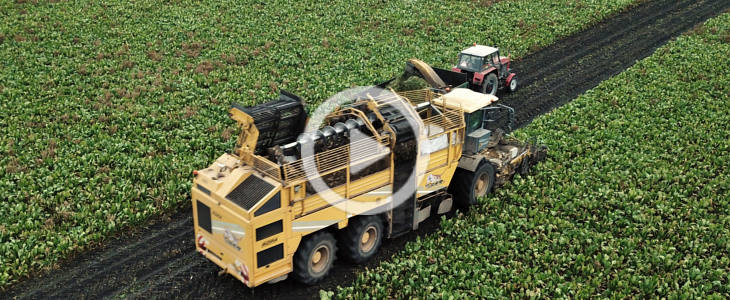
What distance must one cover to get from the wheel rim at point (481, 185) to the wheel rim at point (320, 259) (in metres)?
4.90

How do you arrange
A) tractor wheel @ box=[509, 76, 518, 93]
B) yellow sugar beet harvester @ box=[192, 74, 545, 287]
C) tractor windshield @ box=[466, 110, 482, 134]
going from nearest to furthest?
yellow sugar beet harvester @ box=[192, 74, 545, 287]
tractor windshield @ box=[466, 110, 482, 134]
tractor wheel @ box=[509, 76, 518, 93]

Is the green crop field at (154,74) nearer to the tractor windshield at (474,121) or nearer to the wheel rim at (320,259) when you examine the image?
the wheel rim at (320,259)

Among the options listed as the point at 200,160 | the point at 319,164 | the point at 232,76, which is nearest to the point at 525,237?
the point at 319,164

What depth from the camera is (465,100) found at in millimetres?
15859

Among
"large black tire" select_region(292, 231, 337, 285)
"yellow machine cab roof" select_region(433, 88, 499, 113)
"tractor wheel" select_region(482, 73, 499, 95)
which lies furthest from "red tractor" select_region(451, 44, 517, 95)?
"large black tire" select_region(292, 231, 337, 285)

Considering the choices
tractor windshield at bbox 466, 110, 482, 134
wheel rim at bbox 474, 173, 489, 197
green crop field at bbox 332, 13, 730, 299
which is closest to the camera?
green crop field at bbox 332, 13, 730, 299

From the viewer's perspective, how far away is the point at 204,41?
29.5 meters

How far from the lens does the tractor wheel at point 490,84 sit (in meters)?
24.0

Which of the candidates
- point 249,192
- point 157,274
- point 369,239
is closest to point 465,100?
point 369,239

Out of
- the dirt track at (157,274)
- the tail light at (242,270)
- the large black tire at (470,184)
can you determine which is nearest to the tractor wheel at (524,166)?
the large black tire at (470,184)

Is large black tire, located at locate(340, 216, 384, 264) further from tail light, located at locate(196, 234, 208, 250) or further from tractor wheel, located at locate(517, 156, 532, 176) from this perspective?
tractor wheel, located at locate(517, 156, 532, 176)

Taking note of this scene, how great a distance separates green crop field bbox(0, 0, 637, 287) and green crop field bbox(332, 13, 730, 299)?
24.4 ft

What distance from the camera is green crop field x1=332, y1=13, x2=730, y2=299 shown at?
13055 mm

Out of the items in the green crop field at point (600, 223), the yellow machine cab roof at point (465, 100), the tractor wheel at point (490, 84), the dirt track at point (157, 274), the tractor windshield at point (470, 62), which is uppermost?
the yellow machine cab roof at point (465, 100)
